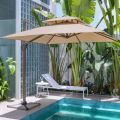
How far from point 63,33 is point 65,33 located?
699 mm

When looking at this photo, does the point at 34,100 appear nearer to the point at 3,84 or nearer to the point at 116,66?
the point at 3,84

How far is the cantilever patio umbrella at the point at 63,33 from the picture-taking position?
705 cm

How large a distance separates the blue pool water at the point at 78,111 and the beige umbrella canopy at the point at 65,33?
7.90ft

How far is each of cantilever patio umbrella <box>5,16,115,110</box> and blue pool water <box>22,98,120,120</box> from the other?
32.7 inches

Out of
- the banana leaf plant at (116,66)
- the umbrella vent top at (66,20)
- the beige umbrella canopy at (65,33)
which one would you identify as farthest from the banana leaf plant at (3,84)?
the banana leaf plant at (116,66)

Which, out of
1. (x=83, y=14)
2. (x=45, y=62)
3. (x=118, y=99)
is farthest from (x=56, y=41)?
(x=118, y=99)

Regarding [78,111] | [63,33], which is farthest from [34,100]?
[63,33]

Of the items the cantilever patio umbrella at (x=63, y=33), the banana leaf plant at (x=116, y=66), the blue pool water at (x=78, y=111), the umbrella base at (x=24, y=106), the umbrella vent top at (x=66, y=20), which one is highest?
the umbrella vent top at (x=66, y=20)

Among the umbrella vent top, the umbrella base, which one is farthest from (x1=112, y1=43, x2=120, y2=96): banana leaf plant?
the umbrella base

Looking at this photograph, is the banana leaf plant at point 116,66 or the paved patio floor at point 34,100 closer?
the paved patio floor at point 34,100

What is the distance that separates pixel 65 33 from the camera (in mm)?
8266

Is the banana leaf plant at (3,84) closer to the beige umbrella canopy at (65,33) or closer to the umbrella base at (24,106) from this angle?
the umbrella base at (24,106)

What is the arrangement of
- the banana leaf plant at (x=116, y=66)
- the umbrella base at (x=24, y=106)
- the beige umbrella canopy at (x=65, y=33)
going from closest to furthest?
the beige umbrella canopy at (x=65, y=33), the umbrella base at (x=24, y=106), the banana leaf plant at (x=116, y=66)

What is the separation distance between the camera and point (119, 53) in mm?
11078
